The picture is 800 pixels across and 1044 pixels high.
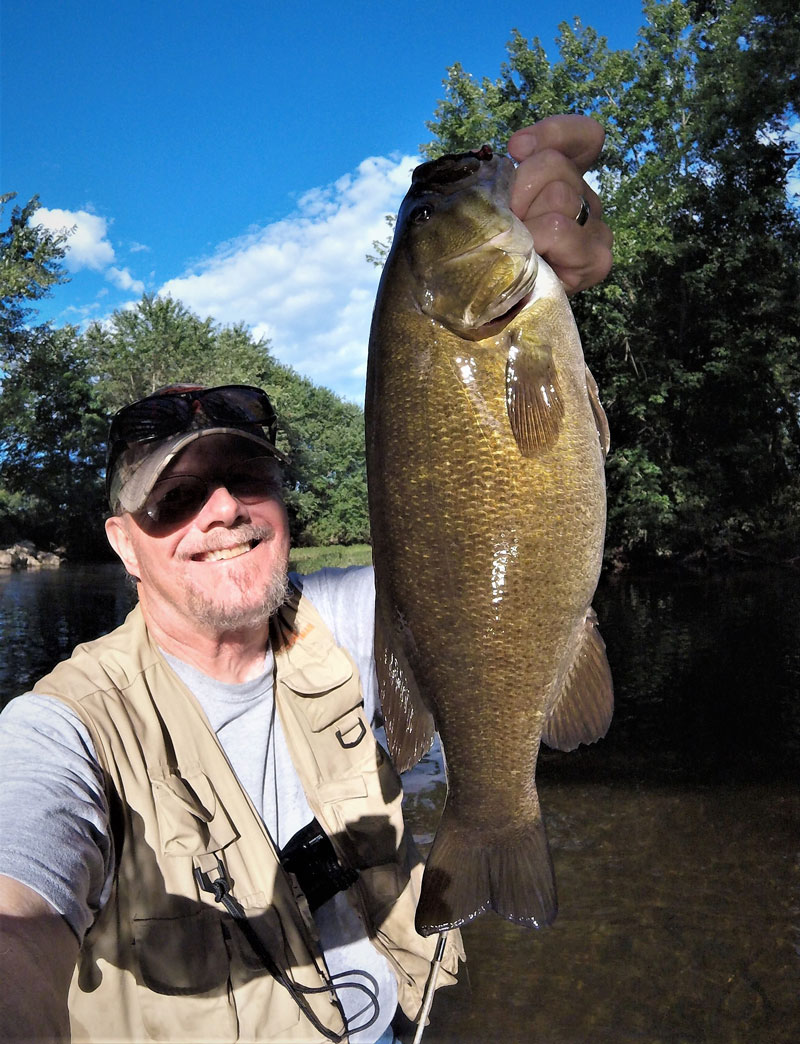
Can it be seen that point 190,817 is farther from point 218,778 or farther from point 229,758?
point 229,758

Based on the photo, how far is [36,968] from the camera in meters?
1.55

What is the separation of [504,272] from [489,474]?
49cm

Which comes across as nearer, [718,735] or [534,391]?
[534,391]

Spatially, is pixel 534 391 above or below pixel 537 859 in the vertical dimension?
above

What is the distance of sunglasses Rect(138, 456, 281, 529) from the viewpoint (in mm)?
2840

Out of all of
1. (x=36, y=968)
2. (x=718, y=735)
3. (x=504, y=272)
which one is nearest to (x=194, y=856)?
(x=36, y=968)

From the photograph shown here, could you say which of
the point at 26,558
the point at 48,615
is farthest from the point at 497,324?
the point at 26,558

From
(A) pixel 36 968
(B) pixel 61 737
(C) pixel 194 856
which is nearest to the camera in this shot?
(A) pixel 36 968

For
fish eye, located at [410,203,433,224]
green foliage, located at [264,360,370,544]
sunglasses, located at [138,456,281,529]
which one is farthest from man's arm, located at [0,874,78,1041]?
green foliage, located at [264,360,370,544]

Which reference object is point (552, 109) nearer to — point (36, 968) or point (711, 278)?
point (711, 278)

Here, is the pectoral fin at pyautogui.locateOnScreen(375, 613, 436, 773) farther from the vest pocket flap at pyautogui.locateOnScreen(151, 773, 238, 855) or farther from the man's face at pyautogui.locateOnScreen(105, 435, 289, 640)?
the man's face at pyautogui.locateOnScreen(105, 435, 289, 640)

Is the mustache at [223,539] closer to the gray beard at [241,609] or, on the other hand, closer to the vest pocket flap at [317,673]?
the gray beard at [241,609]

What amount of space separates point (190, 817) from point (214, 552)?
93 cm

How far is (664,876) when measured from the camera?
21.0 ft
